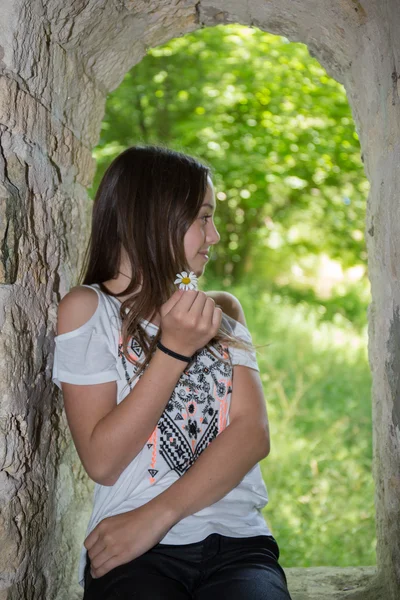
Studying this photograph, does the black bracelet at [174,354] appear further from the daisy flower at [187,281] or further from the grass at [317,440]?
the grass at [317,440]

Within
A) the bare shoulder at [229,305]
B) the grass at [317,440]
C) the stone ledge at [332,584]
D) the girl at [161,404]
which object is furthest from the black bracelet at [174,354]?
the grass at [317,440]

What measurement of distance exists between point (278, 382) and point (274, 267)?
176 inches

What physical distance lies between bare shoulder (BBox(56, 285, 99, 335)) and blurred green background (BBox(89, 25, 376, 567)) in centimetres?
231

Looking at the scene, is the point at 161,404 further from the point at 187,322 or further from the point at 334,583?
the point at 334,583

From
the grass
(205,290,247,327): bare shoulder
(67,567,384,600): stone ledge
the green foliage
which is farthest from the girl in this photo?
the green foliage

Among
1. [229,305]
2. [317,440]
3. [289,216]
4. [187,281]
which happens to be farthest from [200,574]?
[289,216]

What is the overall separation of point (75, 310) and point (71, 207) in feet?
1.39

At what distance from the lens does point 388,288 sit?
1.75 meters

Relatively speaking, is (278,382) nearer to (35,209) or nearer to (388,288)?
(388,288)

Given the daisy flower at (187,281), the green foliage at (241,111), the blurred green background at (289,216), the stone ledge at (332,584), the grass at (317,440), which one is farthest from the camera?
the green foliage at (241,111)

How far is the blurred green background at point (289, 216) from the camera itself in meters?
4.03

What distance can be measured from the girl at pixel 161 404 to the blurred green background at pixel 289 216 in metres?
2.02

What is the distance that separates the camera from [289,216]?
852 centimetres

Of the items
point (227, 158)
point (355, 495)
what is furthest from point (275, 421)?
point (227, 158)
